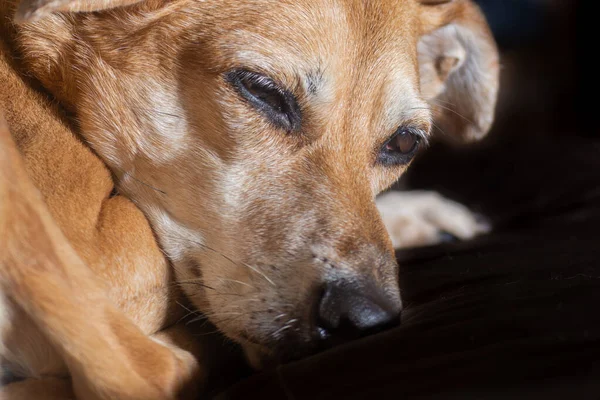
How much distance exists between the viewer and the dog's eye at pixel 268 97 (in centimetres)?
136

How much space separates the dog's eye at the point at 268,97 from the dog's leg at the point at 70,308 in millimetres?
480

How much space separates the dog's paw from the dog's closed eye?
14.9 inches

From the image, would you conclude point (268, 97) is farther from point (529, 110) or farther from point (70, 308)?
point (529, 110)

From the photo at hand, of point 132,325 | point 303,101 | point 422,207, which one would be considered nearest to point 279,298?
point 132,325

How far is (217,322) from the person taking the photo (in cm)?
133

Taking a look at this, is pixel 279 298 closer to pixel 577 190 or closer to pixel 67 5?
pixel 67 5

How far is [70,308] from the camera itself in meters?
1.07

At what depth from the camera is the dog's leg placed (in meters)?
1.07

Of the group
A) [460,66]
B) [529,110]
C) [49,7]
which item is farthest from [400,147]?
[529,110]

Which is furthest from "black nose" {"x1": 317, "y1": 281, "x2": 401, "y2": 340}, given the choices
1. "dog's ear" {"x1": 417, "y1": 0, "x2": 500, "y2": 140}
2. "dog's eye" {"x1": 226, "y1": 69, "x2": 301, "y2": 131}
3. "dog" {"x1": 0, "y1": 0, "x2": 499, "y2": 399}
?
"dog's ear" {"x1": 417, "y1": 0, "x2": 500, "y2": 140}

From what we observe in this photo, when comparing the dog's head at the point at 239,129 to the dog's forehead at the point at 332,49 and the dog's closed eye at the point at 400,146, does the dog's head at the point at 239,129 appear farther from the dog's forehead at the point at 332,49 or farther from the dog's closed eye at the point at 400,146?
the dog's closed eye at the point at 400,146

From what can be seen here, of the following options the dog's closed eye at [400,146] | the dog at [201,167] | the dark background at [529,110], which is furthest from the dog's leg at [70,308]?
the dark background at [529,110]

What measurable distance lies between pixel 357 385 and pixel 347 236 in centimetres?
43

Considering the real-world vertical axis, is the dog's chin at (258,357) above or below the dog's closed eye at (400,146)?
below
